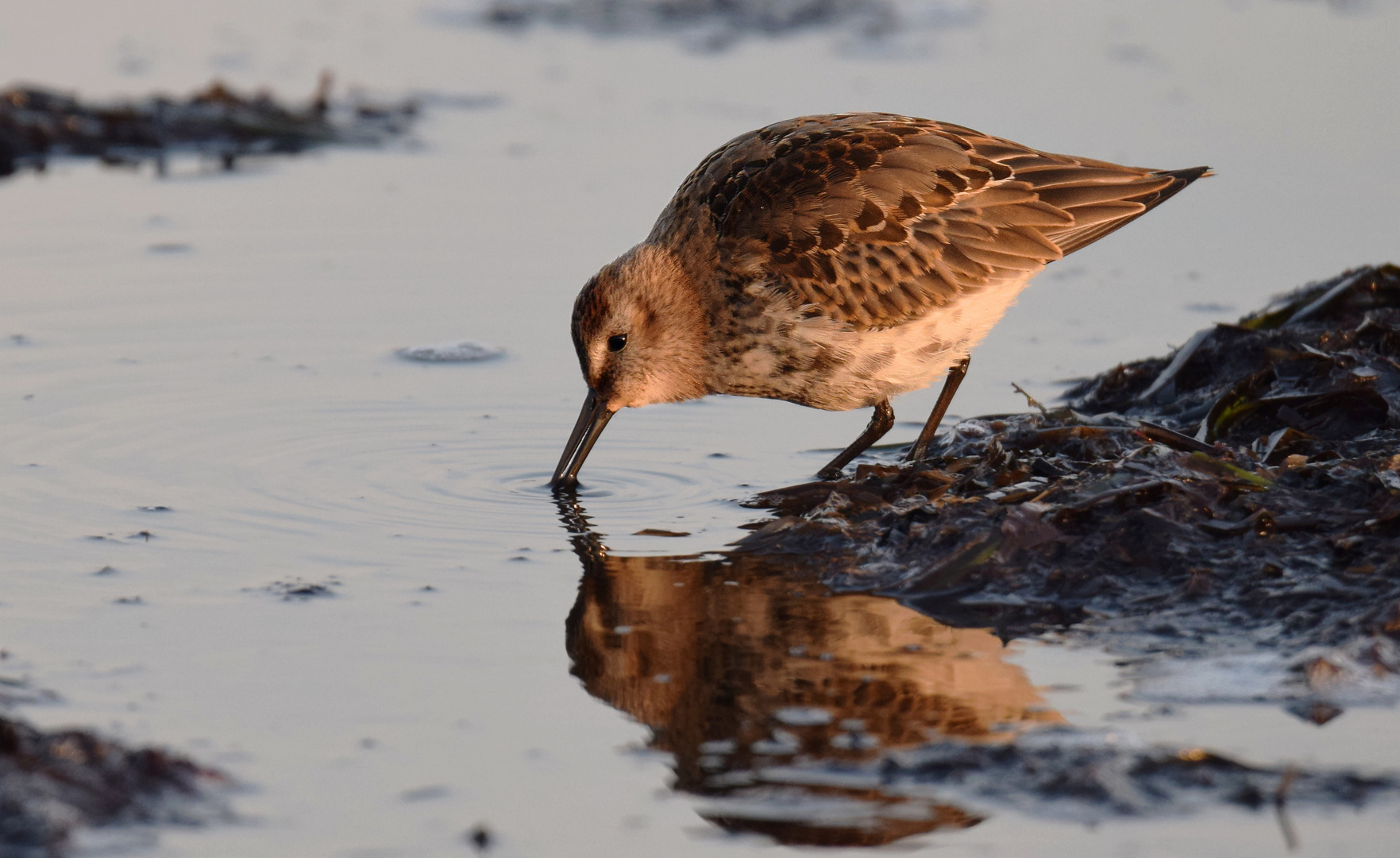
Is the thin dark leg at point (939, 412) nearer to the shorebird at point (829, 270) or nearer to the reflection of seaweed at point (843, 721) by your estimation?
the shorebird at point (829, 270)

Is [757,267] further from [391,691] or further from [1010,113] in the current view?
[1010,113]

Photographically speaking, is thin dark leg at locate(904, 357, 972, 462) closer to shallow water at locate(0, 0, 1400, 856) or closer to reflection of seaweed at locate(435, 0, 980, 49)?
shallow water at locate(0, 0, 1400, 856)

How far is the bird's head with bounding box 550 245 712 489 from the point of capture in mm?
6266

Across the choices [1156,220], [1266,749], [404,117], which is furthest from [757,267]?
[404,117]

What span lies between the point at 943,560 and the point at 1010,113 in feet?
19.5

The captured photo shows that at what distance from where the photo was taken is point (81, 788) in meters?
3.58

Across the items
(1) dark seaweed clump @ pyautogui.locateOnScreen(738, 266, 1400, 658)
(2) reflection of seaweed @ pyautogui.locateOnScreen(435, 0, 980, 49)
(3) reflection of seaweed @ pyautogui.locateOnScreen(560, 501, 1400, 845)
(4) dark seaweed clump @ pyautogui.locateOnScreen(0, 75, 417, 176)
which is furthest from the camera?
(2) reflection of seaweed @ pyautogui.locateOnScreen(435, 0, 980, 49)

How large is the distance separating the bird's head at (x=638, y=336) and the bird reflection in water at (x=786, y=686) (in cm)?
112

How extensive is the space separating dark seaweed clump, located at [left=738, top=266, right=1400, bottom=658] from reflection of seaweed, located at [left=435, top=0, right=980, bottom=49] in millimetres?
7147

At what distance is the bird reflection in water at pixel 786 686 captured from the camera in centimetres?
367

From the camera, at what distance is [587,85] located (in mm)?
11820

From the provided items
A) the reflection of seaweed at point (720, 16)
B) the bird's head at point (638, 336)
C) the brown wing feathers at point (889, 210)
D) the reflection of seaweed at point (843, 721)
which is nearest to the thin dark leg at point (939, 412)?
the brown wing feathers at point (889, 210)

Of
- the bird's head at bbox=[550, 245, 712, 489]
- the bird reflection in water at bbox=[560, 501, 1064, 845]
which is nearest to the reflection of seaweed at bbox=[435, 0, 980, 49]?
the bird's head at bbox=[550, 245, 712, 489]

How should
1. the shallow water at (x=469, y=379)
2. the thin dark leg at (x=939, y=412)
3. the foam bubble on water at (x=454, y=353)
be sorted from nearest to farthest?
the shallow water at (x=469, y=379)
the thin dark leg at (x=939, y=412)
the foam bubble on water at (x=454, y=353)
